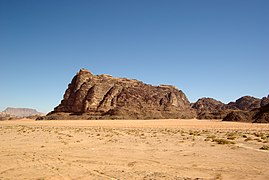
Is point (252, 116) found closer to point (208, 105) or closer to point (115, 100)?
point (115, 100)

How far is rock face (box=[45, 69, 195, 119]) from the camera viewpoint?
10019 centimetres

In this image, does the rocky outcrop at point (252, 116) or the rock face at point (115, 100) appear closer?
the rocky outcrop at point (252, 116)

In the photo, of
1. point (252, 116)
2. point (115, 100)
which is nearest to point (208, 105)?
point (115, 100)

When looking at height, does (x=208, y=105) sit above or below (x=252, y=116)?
above

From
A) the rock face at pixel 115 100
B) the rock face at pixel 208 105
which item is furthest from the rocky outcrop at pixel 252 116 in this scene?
the rock face at pixel 208 105

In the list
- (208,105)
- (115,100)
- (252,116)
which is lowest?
(252,116)

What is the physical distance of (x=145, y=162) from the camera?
10211 millimetres

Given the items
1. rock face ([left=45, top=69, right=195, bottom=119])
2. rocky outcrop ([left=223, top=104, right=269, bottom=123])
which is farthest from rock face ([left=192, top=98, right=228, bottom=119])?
rocky outcrop ([left=223, top=104, right=269, bottom=123])

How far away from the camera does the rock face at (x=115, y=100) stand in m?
100

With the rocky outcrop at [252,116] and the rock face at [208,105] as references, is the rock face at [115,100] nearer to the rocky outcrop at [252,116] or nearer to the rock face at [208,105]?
the rocky outcrop at [252,116]

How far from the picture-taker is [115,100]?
107938 mm

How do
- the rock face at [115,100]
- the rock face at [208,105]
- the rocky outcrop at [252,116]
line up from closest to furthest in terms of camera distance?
the rocky outcrop at [252,116] < the rock face at [115,100] < the rock face at [208,105]

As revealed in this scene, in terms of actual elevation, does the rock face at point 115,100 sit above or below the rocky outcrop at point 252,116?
above

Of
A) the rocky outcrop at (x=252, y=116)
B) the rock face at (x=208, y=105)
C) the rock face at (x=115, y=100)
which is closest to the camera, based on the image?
the rocky outcrop at (x=252, y=116)
